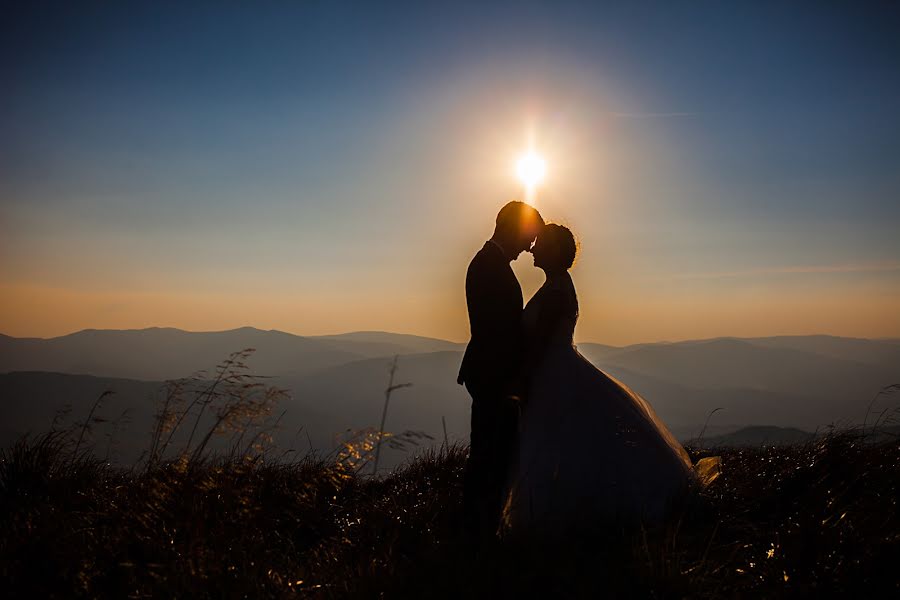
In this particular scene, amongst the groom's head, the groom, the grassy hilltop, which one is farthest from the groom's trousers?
the groom's head

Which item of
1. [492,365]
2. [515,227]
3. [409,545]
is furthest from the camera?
[515,227]

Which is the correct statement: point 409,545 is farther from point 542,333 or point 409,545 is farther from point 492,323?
point 542,333

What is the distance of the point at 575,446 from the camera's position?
4383mm

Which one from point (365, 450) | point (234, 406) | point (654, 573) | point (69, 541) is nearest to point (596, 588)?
point (654, 573)

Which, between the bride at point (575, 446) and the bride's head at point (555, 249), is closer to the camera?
the bride at point (575, 446)

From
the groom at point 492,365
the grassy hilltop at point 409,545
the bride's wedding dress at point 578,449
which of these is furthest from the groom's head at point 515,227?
the grassy hilltop at point 409,545

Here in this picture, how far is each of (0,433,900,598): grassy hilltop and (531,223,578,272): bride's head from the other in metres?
2.47

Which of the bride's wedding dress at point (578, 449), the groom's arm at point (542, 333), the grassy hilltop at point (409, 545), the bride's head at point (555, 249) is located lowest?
the grassy hilltop at point (409, 545)

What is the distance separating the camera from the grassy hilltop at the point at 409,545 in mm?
2869

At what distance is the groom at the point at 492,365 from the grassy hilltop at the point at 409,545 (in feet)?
1.61

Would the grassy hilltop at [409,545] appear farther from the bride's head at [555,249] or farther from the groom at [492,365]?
the bride's head at [555,249]

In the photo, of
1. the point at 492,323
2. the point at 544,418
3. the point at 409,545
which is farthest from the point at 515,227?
the point at 409,545

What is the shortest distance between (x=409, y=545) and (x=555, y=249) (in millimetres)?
3062

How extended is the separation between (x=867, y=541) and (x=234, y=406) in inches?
169
